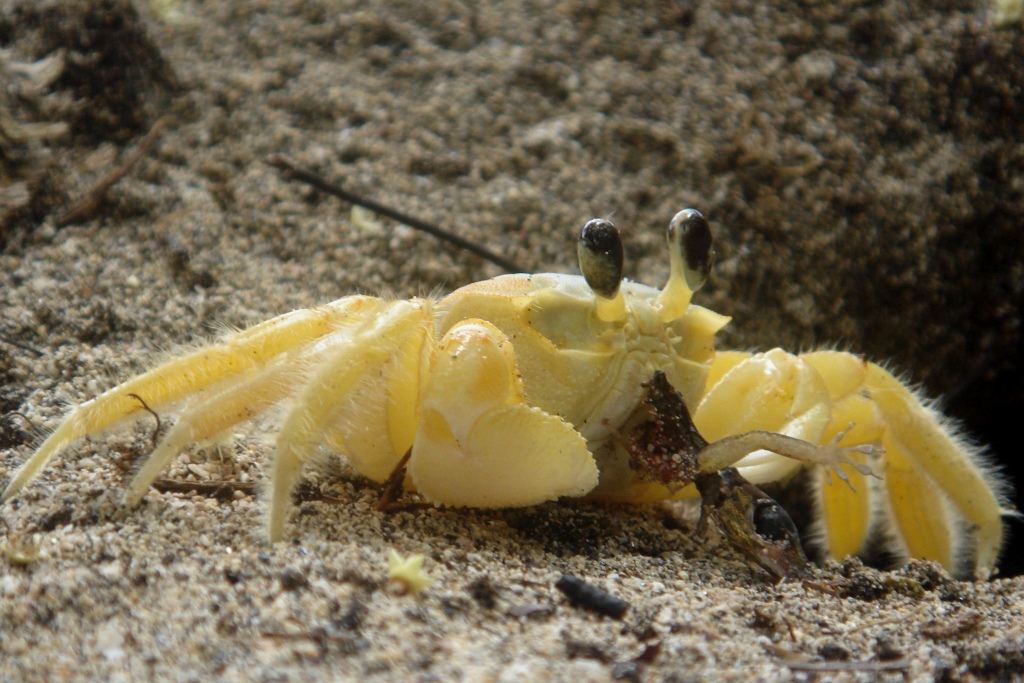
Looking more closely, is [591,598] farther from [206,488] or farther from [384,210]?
[384,210]

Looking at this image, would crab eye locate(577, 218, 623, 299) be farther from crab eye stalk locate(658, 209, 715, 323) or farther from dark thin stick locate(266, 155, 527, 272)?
dark thin stick locate(266, 155, 527, 272)

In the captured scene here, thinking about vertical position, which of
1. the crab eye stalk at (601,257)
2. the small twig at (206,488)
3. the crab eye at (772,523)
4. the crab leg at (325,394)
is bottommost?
the small twig at (206,488)

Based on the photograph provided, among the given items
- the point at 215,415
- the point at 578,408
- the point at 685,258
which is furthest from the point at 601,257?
the point at 215,415

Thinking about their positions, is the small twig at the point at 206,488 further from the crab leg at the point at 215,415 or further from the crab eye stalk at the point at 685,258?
the crab eye stalk at the point at 685,258

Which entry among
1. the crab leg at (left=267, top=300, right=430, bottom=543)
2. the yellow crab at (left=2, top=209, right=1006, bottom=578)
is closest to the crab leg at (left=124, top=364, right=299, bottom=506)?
the yellow crab at (left=2, top=209, right=1006, bottom=578)

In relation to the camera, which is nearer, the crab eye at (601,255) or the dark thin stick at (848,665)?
the dark thin stick at (848,665)

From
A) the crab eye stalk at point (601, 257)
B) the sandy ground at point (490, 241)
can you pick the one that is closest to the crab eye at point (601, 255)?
the crab eye stalk at point (601, 257)
